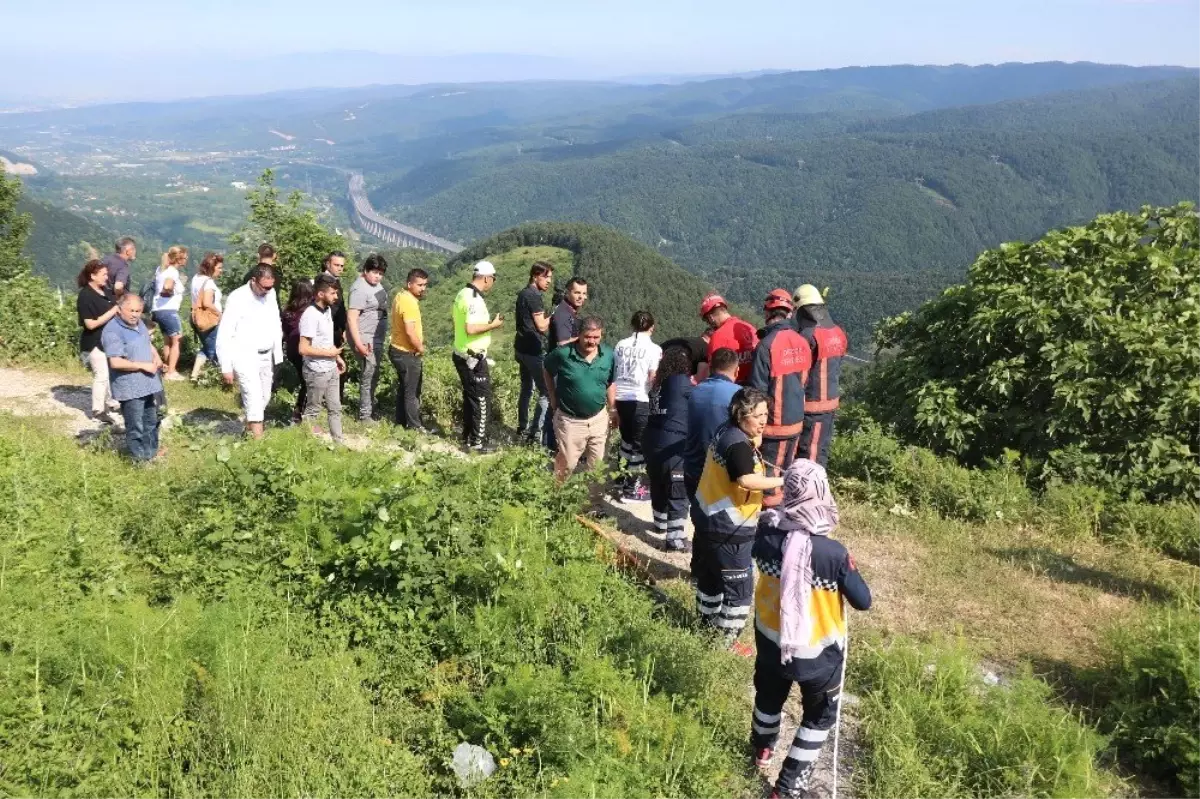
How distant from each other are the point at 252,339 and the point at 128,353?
931 mm

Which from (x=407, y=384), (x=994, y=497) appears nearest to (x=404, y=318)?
(x=407, y=384)

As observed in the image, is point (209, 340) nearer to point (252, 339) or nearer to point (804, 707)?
point (252, 339)

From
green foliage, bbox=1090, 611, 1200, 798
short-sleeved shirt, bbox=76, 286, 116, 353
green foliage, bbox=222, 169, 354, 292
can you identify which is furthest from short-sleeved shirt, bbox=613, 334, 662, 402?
green foliage, bbox=222, 169, 354, 292

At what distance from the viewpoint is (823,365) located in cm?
600

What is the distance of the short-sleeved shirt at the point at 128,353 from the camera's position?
20.7ft

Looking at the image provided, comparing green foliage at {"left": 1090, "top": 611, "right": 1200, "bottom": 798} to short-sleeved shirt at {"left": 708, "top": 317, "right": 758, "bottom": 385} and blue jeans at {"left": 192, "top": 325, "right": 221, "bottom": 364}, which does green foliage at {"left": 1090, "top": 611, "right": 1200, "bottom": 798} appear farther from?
blue jeans at {"left": 192, "top": 325, "right": 221, "bottom": 364}

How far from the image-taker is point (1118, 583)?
5.87 metres

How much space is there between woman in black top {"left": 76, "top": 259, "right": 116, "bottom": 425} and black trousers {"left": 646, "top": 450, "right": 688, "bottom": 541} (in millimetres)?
5228

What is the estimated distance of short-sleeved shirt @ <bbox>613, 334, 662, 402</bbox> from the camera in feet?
20.9

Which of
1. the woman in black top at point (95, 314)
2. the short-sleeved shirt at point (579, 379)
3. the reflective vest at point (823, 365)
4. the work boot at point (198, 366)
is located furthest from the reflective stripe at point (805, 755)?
the work boot at point (198, 366)

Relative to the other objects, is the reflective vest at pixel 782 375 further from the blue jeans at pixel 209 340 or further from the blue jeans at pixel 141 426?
the blue jeans at pixel 209 340

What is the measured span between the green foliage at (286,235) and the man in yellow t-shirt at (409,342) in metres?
3.89

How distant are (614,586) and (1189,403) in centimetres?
561

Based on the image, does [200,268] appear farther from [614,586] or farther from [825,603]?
[825,603]
